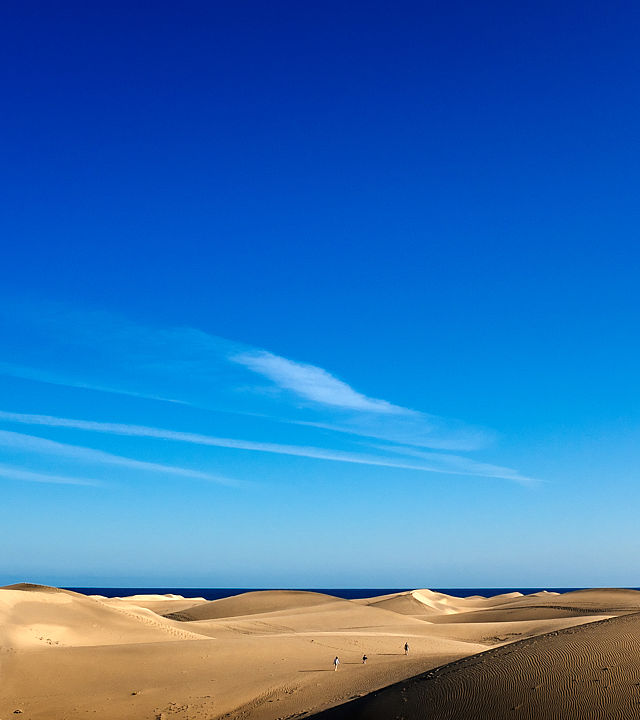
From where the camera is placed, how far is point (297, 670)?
24.5 metres

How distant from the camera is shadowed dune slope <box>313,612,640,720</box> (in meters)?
14.3

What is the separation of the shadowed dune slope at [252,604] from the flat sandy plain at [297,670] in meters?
17.3

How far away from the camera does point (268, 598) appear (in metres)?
69.0

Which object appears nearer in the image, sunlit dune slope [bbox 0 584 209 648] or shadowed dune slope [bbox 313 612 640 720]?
shadowed dune slope [bbox 313 612 640 720]

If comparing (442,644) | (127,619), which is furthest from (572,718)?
(127,619)

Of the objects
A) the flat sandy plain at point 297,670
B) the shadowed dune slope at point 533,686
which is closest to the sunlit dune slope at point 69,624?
the flat sandy plain at point 297,670

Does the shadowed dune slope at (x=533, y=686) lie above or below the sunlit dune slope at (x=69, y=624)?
above

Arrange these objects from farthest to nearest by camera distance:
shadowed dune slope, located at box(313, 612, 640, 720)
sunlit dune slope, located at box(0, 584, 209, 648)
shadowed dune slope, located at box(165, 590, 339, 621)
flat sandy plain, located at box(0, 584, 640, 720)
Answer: shadowed dune slope, located at box(165, 590, 339, 621) → sunlit dune slope, located at box(0, 584, 209, 648) → flat sandy plain, located at box(0, 584, 640, 720) → shadowed dune slope, located at box(313, 612, 640, 720)

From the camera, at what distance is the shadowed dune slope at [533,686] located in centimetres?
1429

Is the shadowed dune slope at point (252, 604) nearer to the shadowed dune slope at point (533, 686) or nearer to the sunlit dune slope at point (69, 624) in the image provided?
the sunlit dune slope at point (69, 624)

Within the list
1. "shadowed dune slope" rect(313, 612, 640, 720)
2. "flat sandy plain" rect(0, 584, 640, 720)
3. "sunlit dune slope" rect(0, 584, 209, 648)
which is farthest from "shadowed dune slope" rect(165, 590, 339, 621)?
"shadowed dune slope" rect(313, 612, 640, 720)

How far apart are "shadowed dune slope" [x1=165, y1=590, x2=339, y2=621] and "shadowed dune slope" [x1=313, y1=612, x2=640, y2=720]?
45122mm

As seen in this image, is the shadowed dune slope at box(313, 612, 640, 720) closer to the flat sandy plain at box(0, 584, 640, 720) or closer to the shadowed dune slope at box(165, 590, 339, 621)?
the flat sandy plain at box(0, 584, 640, 720)

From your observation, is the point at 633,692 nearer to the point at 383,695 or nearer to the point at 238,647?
the point at 383,695
